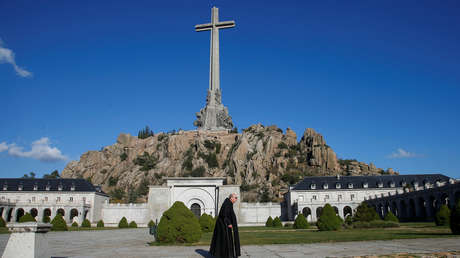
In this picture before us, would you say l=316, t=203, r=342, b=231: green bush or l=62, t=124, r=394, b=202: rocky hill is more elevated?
l=62, t=124, r=394, b=202: rocky hill

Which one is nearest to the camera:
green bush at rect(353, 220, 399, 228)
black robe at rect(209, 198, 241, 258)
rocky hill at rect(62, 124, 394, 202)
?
black robe at rect(209, 198, 241, 258)

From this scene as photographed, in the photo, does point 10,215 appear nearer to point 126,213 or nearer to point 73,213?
point 73,213

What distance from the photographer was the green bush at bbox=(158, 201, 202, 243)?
1819 centimetres

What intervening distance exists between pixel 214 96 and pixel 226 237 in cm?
8834

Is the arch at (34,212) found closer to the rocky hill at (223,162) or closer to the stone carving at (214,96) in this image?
the rocky hill at (223,162)

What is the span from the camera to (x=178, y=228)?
60.1 ft

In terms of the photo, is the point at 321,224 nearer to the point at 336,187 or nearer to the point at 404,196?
the point at 404,196

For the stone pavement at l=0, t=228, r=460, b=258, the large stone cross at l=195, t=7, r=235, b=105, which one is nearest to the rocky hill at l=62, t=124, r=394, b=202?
the large stone cross at l=195, t=7, r=235, b=105

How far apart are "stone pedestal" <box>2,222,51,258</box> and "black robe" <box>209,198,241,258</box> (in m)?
4.84

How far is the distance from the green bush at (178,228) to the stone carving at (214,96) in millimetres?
80179

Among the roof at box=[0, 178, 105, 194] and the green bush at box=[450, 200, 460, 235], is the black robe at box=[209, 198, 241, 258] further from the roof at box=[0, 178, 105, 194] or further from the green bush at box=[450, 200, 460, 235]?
the roof at box=[0, 178, 105, 194]

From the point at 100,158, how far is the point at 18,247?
100623 millimetres

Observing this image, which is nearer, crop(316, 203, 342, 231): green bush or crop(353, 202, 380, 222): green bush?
crop(316, 203, 342, 231): green bush

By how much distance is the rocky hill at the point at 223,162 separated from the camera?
277 ft
